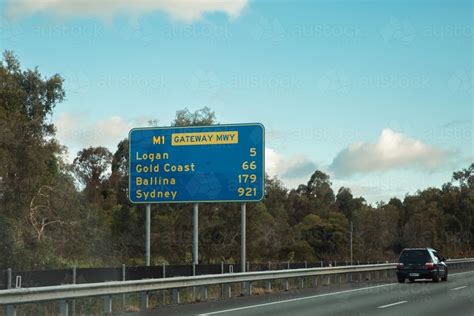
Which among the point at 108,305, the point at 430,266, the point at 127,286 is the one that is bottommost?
the point at 108,305

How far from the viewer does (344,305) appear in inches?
749

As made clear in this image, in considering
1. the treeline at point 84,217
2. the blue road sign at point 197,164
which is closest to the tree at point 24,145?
the treeline at point 84,217

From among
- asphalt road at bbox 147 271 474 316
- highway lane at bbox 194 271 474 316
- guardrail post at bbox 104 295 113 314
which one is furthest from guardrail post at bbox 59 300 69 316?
highway lane at bbox 194 271 474 316

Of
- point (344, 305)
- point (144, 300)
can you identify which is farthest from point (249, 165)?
point (144, 300)

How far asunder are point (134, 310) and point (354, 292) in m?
9.33

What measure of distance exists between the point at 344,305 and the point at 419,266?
1388 cm

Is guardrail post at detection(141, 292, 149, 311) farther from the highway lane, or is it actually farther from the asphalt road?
the highway lane

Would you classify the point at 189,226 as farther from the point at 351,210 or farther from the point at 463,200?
the point at 351,210

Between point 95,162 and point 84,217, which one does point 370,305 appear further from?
point 95,162

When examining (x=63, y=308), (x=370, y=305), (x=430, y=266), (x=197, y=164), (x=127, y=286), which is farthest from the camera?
(x=430, y=266)

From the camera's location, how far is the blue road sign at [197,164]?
87.0ft

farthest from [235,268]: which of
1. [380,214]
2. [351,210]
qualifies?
[351,210]

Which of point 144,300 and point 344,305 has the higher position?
point 144,300

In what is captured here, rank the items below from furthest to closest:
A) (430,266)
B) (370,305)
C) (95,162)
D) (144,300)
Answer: (95,162) < (430,266) < (370,305) < (144,300)
